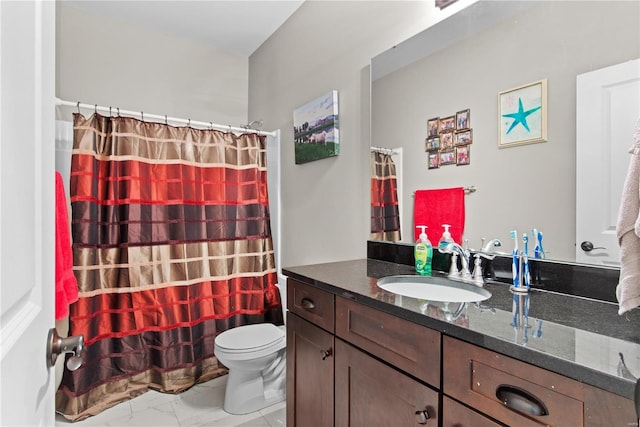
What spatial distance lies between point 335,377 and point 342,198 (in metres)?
1.03

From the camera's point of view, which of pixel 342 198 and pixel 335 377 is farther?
pixel 342 198

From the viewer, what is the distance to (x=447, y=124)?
1.43m

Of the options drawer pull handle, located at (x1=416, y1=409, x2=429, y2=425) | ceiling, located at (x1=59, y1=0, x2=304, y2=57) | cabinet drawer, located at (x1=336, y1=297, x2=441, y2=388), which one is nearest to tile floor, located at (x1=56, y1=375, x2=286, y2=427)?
cabinet drawer, located at (x1=336, y1=297, x2=441, y2=388)

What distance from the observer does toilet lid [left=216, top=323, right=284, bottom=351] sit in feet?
6.31

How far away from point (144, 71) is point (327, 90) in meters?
1.58

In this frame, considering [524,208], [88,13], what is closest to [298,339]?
[524,208]

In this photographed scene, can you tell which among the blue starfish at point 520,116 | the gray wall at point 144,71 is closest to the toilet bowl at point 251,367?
the blue starfish at point 520,116

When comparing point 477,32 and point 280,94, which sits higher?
point 280,94

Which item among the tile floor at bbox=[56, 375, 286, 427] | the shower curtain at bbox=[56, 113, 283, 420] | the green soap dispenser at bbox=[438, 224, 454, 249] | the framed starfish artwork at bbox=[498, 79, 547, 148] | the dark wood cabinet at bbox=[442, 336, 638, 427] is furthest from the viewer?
the shower curtain at bbox=[56, 113, 283, 420]

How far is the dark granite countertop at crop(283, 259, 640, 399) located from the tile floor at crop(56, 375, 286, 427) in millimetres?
1238

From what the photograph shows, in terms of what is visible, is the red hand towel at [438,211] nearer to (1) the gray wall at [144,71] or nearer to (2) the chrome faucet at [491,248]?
(2) the chrome faucet at [491,248]

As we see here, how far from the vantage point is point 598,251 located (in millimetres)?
1020

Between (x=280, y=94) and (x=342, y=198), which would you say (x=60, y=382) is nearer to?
(x=342, y=198)

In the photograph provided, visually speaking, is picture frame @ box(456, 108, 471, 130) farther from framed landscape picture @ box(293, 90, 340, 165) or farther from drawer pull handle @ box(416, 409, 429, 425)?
drawer pull handle @ box(416, 409, 429, 425)
